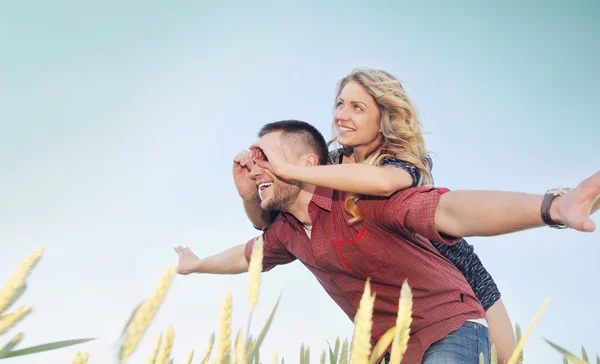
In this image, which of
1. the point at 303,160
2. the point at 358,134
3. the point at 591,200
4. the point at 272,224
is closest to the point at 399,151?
the point at 358,134

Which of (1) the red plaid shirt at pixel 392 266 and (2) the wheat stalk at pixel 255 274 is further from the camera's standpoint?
(1) the red plaid shirt at pixel 392 266

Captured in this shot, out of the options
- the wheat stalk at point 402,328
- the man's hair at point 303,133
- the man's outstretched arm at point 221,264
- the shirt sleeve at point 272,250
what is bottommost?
the man's outstretched arm at point 221,264

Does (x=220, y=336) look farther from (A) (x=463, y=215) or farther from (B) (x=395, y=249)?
(B) (x=395, y=249)

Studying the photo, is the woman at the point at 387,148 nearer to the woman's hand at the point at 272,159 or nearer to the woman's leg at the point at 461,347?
the woman's hand at the point at 272,159

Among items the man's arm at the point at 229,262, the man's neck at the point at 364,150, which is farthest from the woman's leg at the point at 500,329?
the man's arm at the point at 229,262

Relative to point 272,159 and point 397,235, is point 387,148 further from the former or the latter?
point 272,159

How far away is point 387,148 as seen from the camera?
378cm

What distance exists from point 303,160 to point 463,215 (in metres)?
1.63

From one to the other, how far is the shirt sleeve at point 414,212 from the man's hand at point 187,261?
6.49 ft

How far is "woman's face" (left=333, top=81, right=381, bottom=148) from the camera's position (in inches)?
154

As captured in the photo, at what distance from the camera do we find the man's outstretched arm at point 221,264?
441cm

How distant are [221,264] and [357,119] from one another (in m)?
1.59

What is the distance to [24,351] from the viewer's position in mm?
839

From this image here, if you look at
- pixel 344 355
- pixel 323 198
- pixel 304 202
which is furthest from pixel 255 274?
pixel 304 202
